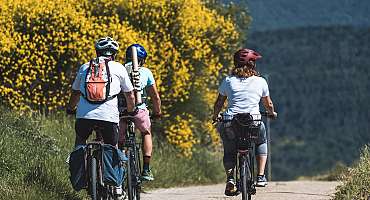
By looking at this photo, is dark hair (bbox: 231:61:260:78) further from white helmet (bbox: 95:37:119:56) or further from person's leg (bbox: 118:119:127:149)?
white helmet (bbox: 95:37:119:56)

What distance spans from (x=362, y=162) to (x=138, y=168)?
315cm

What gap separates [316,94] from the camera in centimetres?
7075

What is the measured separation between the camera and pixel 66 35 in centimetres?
2048

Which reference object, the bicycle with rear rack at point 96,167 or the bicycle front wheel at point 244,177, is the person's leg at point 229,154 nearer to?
the bicycle front wheel at point 244,177

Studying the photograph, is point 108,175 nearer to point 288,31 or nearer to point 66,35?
point 66,35

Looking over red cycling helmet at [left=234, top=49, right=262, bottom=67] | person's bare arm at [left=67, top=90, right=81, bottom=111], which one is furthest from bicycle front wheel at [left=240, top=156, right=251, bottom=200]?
person's bare arm at [left=67, top=90, right=81, bottom=111]

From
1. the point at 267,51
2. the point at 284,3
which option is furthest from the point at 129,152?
the point at 267,51

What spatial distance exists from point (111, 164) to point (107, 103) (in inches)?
24.4

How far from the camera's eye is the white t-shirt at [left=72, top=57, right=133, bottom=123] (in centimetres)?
976

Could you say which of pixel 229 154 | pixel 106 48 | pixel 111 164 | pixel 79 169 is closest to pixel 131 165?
pixel 229 154

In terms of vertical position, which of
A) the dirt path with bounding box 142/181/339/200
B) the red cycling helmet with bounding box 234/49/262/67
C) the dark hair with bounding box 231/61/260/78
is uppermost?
the red cycling helmet with bounding box 234/49/262/67

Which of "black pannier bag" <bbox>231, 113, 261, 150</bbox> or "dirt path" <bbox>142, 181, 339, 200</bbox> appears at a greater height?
"black pannier bag" <bbox>231, 113, 261, 150</bbox>

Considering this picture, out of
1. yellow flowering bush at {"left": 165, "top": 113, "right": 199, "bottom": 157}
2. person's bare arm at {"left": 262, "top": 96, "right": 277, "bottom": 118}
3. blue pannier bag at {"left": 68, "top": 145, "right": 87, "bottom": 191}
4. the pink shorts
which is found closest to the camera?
blue pannier bag at {"left": 68, "top": 145, "right": 87, "bottom": 191}

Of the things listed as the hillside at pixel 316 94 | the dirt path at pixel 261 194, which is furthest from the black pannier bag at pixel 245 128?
the hillside at pixel 316 94
